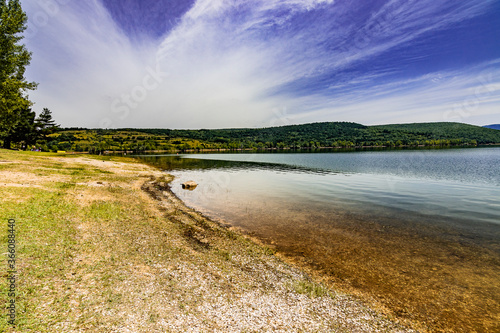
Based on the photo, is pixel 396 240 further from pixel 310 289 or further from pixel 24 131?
pixel 24 131

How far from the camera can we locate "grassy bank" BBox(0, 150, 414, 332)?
8.16 metres

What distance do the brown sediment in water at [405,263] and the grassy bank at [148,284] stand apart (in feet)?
6.44

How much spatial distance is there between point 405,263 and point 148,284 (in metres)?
→ 16.2

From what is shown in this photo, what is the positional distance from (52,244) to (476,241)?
101ft

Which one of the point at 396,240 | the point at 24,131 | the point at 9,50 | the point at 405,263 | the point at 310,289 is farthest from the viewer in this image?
the point at 24,131

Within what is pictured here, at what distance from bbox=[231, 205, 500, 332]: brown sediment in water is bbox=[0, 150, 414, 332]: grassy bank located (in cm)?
196

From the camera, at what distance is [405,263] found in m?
15.4

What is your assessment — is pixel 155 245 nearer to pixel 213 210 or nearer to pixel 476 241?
pixel 213 210

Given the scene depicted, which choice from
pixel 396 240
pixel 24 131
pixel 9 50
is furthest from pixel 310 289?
pixel 24 131

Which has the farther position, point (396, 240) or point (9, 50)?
point (9, 50)

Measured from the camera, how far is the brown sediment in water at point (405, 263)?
1073cm

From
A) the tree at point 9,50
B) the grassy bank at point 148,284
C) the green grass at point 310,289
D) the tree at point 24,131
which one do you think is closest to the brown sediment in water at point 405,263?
the green grass at point 310,289

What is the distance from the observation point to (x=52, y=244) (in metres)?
12.6

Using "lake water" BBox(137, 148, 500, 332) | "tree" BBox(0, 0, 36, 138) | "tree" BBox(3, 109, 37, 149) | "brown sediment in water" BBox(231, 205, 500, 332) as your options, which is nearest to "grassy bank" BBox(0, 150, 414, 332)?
"brown sediment in water" BBox(231, 205, 500, 332)
